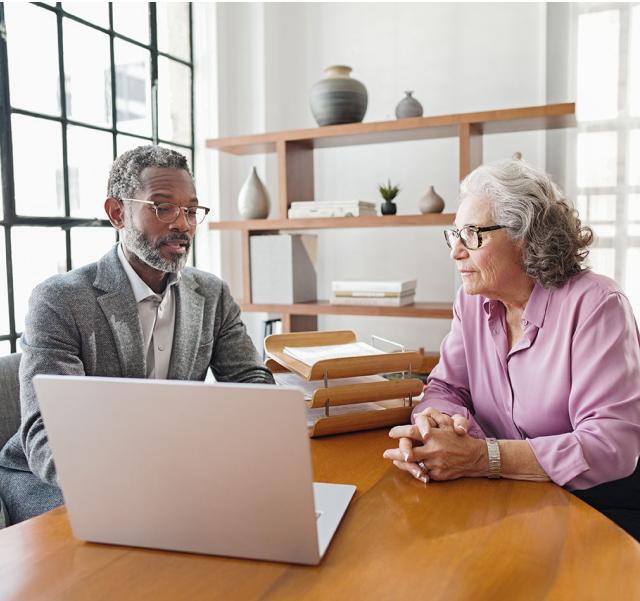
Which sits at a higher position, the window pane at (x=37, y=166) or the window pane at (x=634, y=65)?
the window pane at (x=634, y=65)

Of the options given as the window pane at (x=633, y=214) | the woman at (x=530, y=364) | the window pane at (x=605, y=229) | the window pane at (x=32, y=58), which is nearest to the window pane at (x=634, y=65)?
the window pane at (x=633, y=214)

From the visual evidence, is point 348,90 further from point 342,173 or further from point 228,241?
point 228,241

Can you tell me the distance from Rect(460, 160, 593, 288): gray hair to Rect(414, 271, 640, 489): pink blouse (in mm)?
46

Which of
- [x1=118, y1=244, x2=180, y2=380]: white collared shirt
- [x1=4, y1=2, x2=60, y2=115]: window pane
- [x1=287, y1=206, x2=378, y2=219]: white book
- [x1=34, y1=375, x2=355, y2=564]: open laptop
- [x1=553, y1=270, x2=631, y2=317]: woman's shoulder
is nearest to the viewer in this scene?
[x1=34, y1=375, x2=355, y2=564]: open laptop

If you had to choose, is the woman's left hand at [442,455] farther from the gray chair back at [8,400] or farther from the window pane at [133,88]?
the window pane at [133,88]

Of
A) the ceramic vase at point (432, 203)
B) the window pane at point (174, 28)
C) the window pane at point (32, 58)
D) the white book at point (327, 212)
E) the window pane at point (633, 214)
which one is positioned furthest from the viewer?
the window pane at point (174, 28)

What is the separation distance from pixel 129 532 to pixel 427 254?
2472 mm

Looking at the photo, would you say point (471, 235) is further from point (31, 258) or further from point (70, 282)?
point (31, 258)

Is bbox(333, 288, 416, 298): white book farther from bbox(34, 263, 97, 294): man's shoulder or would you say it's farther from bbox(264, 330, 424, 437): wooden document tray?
bbox(34, 263, 97, 294): man's shoulder

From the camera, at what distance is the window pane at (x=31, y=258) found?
7.81 feet

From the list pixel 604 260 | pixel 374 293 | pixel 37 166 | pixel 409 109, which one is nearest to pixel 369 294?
pixel 374 293

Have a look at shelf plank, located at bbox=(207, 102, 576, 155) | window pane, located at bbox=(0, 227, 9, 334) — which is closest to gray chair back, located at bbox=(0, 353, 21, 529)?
window pane, located at bbox=(0, 227, 9, 334)

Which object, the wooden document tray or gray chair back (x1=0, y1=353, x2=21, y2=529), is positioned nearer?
the wooden document tray

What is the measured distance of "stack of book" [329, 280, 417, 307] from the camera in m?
2.76
